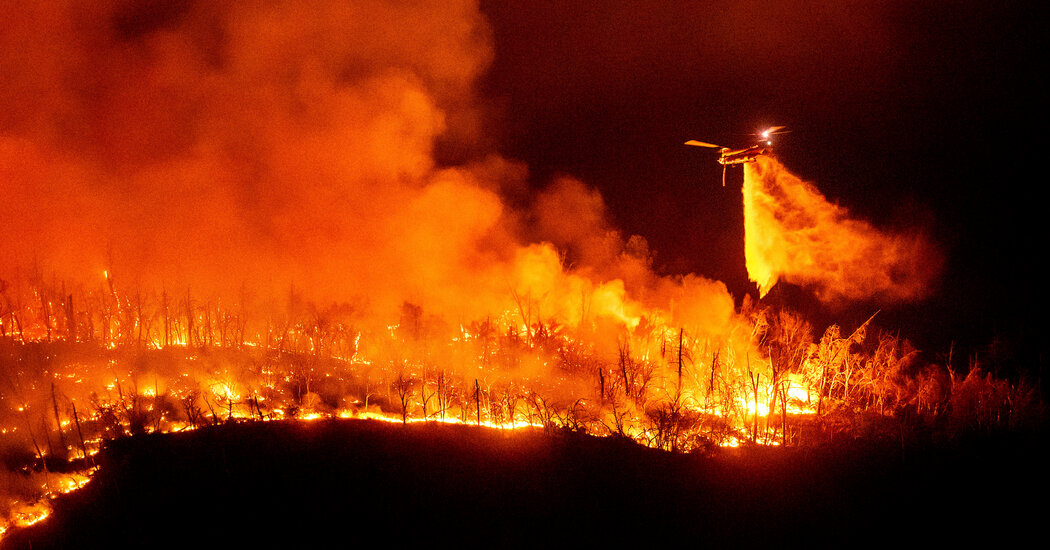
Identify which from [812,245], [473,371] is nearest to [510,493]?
[473,371]

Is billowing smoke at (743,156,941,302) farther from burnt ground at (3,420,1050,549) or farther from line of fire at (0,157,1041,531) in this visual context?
burnt ground at (3,420,1050,549)

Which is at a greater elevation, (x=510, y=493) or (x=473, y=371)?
(x=473, y=371)

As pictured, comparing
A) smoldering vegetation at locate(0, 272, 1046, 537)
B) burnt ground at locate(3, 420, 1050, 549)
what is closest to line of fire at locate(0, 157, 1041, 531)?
smoldering vegetation at locate(0, 272, 1046, 537)

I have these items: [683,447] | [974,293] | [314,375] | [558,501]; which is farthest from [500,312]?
[974,293]

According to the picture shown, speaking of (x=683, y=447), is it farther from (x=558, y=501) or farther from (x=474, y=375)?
(x=474, y=375)

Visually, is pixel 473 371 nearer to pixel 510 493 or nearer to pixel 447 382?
pixel 447 382

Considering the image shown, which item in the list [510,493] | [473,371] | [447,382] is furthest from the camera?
[473,371]
